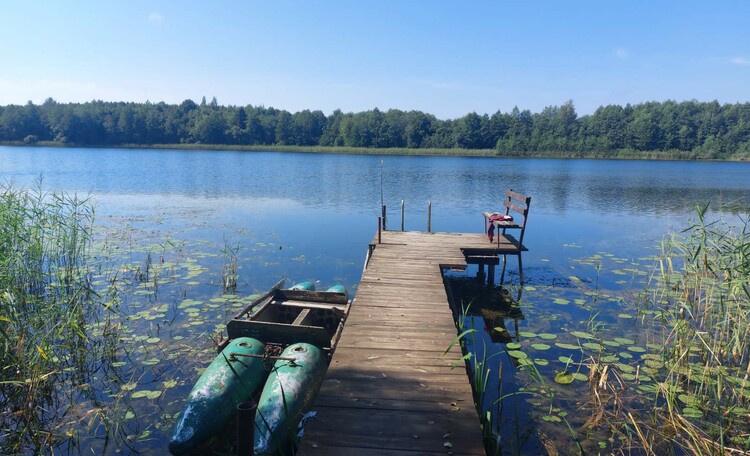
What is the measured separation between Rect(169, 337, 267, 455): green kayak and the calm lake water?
0.69 metres

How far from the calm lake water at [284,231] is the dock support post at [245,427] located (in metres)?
3.34

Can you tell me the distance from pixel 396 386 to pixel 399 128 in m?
90.2

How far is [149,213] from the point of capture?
20094mm

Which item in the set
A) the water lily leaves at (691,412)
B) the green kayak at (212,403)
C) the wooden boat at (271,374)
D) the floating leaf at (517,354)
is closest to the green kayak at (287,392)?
the wooden boat at (271,374)

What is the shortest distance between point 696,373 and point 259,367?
6.48 m

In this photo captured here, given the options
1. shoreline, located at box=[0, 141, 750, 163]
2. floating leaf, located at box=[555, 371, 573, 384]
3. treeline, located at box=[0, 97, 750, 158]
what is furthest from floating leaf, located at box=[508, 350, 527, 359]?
treeline, located at box=[0, 97, 750, 158]

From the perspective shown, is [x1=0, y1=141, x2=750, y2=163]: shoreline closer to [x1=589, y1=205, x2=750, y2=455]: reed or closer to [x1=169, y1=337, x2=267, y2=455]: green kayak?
[x1=589, y1=205, x2=750, y2=455]: reed

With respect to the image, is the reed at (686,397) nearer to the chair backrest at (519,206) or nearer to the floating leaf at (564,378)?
the floating leaf at (564,378)

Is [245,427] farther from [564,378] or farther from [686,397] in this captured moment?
[686,397]

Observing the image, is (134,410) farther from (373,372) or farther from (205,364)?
(373,372)

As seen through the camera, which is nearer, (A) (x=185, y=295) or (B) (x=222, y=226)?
(A) (x=185, y=295)

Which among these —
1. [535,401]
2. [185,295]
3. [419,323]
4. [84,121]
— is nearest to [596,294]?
[535,401]

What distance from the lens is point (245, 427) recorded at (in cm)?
254

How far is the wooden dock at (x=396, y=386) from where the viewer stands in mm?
3637
